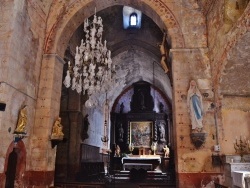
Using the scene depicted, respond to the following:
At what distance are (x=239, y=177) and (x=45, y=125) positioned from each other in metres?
6.26

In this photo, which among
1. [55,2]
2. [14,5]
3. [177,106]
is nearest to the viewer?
[14,5]

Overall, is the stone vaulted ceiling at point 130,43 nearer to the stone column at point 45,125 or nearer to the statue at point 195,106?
the stone column at point 45,125

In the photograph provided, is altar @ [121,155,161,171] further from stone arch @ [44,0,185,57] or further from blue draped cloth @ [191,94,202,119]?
stone arch @ [44,0,185,57]

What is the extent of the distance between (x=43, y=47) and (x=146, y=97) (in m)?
12.6

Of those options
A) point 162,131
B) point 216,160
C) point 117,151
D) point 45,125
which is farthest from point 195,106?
point 162,131

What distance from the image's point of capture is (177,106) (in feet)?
27.5

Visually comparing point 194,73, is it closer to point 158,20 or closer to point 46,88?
point 158,20

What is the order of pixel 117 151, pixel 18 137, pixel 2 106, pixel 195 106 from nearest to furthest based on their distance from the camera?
pixel 2 106 < pixel 18 137 < pixel 195 106 < pixel 117 151

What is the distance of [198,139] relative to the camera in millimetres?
7805

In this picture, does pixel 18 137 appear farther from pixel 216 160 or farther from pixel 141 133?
pixel 141 133

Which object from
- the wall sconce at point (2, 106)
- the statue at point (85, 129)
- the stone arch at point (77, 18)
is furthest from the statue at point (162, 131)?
the wall sconce at point (2, 106)

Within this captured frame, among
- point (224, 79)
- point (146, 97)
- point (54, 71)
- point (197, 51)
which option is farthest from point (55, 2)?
point (146, 97)

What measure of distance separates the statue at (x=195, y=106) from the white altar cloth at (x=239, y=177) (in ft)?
5.44

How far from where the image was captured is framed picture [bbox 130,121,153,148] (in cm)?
1984
